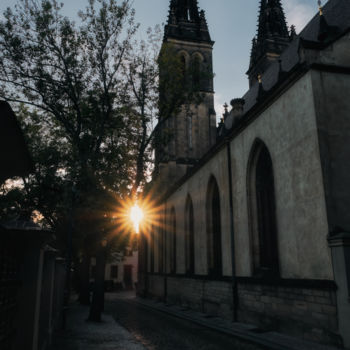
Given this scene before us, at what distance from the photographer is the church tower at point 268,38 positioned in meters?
32.6

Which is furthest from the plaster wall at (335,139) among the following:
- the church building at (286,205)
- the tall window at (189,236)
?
the tall window at (189,236)

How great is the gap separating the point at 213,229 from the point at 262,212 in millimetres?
4961

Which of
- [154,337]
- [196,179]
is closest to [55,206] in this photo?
[196,179]

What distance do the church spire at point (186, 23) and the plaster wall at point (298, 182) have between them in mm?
25792

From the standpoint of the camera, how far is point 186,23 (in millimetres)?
36250

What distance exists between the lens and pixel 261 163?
13000 mm

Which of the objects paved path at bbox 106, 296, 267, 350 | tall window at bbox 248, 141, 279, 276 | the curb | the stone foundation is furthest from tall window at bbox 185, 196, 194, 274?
tall window at bbox 248, 141, 279, 276

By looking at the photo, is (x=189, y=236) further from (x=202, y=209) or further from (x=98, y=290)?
(x=98, y=290)

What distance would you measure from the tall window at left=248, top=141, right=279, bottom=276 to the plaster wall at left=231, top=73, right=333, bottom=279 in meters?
0.55

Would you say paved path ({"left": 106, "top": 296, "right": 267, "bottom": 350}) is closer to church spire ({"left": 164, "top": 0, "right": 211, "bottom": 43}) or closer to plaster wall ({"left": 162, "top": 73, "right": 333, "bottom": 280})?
plaster wall ({"left": 162, "top": 73, "right": 333, "bottom": 280})

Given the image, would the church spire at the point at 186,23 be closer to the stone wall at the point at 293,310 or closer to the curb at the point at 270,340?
the stone wall at the point at 293,310

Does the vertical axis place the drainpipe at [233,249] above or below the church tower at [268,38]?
below

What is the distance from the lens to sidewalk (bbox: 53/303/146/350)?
880 cm

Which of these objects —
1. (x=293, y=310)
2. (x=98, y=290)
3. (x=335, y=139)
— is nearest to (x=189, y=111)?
(x=98, y=290)
